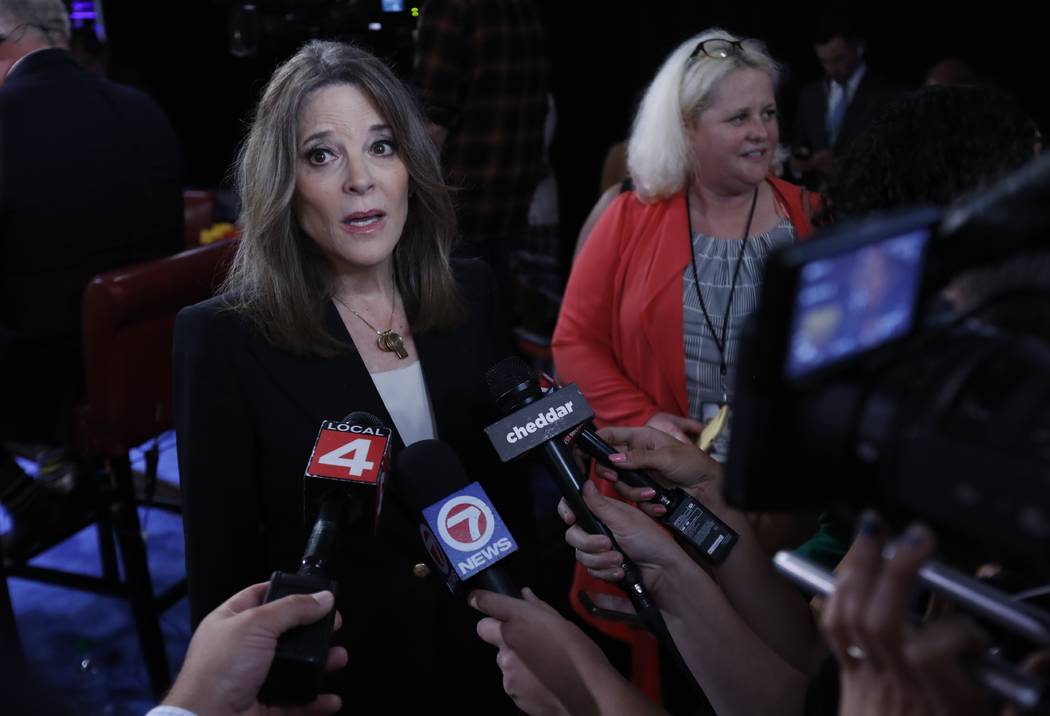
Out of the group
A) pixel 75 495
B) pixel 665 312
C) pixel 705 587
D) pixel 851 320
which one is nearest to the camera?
pixel 851 320

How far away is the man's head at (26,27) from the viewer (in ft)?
7.95

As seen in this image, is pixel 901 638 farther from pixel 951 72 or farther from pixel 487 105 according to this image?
pixel 951 72

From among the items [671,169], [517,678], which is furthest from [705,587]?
[671,169]

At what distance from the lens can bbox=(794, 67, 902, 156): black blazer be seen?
399 cm

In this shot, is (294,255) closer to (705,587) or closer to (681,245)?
(705,587)

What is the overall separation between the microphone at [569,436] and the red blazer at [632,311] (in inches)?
31.7

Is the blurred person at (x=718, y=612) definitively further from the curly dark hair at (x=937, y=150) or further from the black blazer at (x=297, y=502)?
the curly dark hair at (x=937, y=150)

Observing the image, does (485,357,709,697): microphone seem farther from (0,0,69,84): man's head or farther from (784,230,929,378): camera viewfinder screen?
(0,0,69,84): man's head

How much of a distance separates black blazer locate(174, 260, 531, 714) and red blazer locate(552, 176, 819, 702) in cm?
59

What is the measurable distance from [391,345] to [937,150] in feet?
2.77

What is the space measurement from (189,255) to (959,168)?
1.74 meters

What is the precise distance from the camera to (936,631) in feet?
2.07

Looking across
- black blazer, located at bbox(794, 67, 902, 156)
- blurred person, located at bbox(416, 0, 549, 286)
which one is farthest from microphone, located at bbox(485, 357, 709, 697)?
black blazer, located at bbox(794, 67, 902, 156)

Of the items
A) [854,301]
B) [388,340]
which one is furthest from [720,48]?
[854,301]
